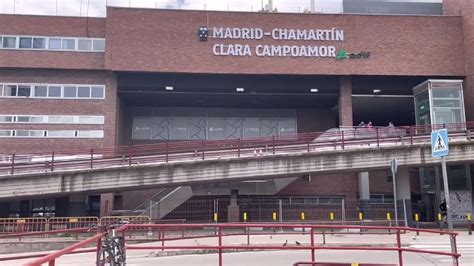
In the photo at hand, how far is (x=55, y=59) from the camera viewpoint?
3219 cm

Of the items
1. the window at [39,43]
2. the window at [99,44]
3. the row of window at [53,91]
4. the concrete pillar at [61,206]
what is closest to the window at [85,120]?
the row of window at [53,91]

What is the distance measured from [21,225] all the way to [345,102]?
21.9 m

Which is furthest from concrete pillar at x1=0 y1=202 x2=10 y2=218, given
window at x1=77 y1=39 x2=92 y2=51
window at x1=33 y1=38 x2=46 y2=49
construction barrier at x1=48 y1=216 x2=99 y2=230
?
window at x1=77 y1=39 x2=92 y2=51

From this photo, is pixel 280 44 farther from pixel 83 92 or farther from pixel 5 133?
pixel 5 133

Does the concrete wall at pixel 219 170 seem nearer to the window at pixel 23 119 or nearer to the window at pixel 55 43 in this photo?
the window at pixel 23 119

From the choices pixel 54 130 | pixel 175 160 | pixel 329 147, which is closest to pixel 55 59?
pixel 54 130

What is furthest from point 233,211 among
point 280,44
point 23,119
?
point 23,119

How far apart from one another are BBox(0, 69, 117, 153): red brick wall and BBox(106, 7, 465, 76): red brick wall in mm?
2392

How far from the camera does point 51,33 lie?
32562 millimetres

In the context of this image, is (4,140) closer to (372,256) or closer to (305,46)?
(305,46)

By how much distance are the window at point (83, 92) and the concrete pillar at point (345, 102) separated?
17.2 meters

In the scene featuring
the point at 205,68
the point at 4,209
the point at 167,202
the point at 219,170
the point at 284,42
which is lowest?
the point at 4,209

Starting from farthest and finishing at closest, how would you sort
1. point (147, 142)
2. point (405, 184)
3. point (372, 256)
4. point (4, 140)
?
point (147, 142) < point (4, 140) < point (405, 184) < point (372, 256)

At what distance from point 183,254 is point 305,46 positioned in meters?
21.5
